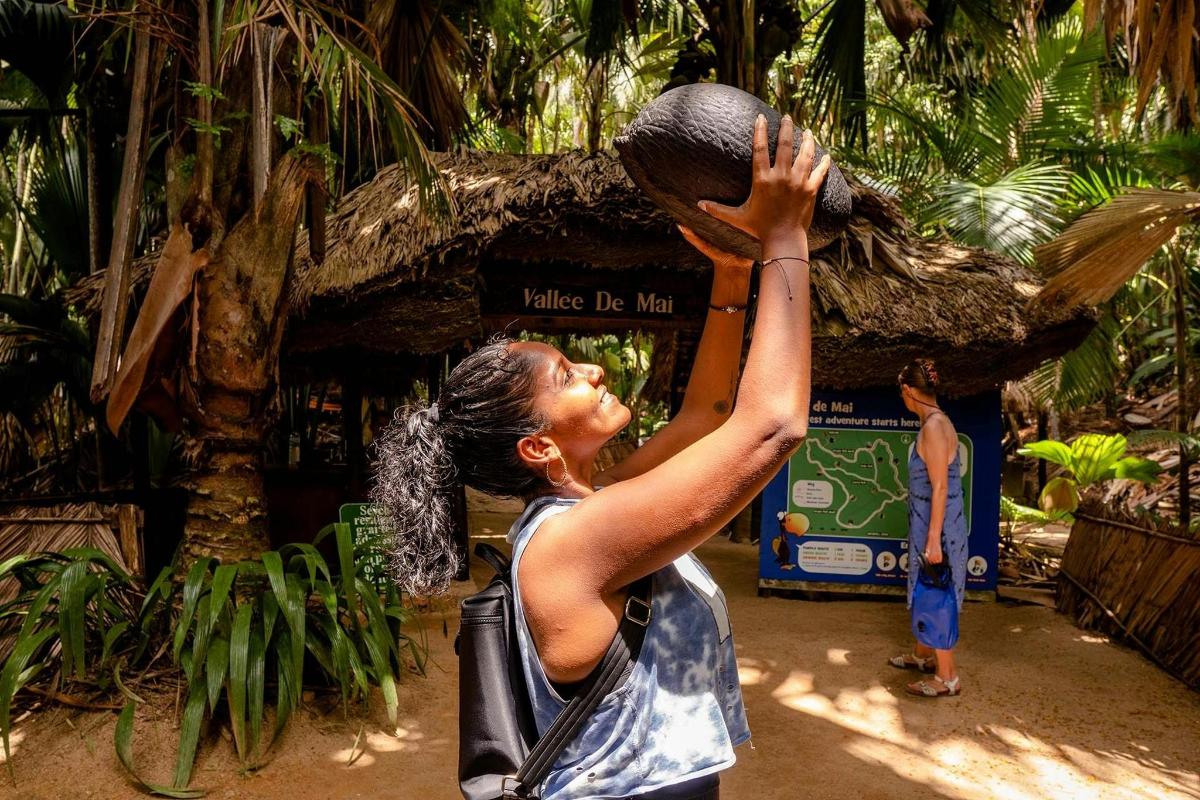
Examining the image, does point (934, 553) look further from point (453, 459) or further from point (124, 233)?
point (124, 233)

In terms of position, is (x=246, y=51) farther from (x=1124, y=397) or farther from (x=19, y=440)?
(x=1124, y=397)

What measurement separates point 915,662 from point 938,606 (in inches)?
27.2

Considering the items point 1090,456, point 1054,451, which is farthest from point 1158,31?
point 1090,456

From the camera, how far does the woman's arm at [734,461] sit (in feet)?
4.04

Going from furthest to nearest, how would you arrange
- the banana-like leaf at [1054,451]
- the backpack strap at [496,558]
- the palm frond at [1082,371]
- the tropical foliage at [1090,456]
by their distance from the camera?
the banana-like leaf at [1054,451]
the tropical foliage at [1090,456]
the palm frond at [1082,371]
the backpack strap at [496,558]

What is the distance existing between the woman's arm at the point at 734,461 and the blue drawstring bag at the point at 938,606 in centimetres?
418

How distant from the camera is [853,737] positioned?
4.63 m

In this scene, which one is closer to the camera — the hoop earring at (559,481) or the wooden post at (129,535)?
the hoop earring at (559,481)

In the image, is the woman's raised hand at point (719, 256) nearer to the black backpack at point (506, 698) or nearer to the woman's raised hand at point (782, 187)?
the woman's raised hand at point (782, 187)

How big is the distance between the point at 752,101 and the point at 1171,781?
13.5 ft

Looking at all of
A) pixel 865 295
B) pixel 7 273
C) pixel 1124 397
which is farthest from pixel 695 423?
pixel 1124 397

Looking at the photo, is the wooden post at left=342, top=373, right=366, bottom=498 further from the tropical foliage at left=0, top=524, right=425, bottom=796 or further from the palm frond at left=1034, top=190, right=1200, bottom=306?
the palm frond at left=1034, top=190, right=1200, bottom=306

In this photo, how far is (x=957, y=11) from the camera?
28.5 ft

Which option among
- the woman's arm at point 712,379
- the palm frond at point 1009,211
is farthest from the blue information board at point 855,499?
the woman's arm at point 712,379
